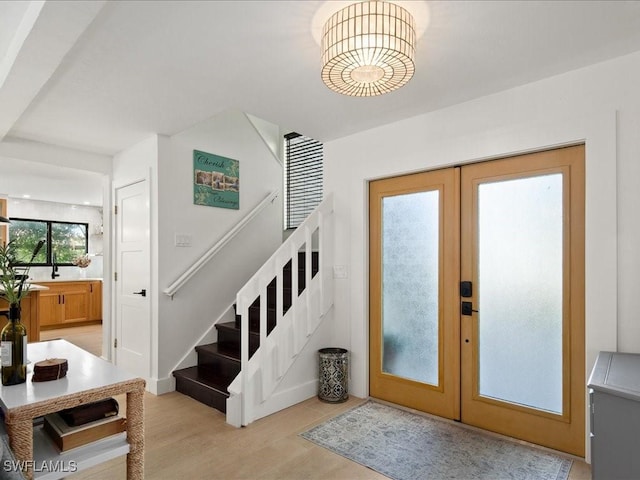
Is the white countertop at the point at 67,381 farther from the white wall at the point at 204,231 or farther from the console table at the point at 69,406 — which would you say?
the white wall at the point at 204,231

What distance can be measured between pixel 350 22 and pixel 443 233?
1761mm

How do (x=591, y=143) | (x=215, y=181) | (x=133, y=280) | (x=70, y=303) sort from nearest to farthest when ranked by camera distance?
(x=591, y=143) → (x=133, y=280) → (x=215, y=181) → (x=70, y=303)

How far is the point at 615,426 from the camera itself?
1.46m

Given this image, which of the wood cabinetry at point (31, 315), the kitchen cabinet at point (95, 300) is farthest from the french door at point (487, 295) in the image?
the kitchen cabinet at point (95, 300)

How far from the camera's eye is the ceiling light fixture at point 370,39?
5.24ft

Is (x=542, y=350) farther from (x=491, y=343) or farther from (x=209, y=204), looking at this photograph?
(x=209, y=204)

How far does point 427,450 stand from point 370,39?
2.40 m

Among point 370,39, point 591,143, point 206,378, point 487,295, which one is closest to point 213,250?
point 206,378

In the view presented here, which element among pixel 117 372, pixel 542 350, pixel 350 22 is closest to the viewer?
pixel 350 22

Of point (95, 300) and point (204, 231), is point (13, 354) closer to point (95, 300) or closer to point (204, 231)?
point (204, 231)

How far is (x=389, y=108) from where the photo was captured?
2869mm

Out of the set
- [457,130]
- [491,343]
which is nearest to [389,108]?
[457,130]

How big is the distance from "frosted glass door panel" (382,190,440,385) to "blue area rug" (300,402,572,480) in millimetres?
412

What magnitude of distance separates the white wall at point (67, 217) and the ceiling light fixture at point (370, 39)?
24.7 ft
